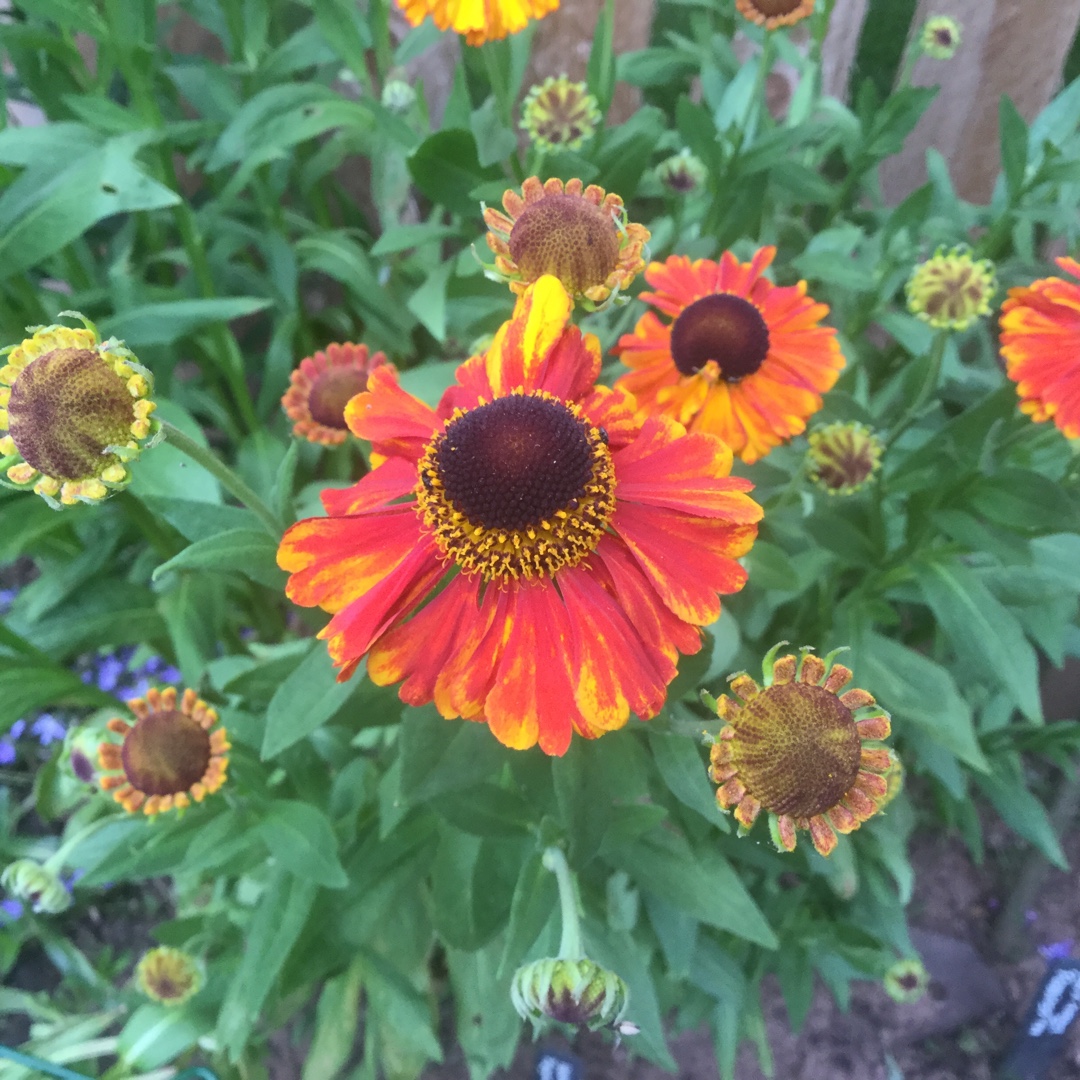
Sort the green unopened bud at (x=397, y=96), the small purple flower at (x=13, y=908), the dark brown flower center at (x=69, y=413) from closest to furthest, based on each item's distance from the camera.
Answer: the dark brown flower center at (x=69, y=413), the green unopened bud at (x=397, y=96), the small purple flower at (x=13, y=908)

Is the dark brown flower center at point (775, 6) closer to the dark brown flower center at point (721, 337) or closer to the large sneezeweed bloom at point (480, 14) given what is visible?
the large sneezeweed bloom at point (480, 14)

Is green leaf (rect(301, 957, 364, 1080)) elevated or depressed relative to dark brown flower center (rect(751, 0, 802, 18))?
depressed

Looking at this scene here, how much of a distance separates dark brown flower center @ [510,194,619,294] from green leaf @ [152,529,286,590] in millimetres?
311

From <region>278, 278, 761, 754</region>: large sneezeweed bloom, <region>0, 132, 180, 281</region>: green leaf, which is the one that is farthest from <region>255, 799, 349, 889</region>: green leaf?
<region>0, 132, 180, 281</region>: green leaf

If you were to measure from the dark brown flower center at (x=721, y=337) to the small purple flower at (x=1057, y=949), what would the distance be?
105cm

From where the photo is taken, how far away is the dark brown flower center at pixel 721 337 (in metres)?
0.84

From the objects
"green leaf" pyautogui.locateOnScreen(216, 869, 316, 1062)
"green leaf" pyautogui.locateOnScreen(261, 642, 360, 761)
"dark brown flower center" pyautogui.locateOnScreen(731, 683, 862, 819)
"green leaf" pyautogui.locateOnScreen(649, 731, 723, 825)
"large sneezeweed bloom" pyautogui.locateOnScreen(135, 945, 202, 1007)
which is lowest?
"large sneezeweed bloom" pyautogui.locateOnScreen(135, 945, 202, 1007)

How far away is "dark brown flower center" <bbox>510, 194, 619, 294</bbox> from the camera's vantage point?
0.65 m

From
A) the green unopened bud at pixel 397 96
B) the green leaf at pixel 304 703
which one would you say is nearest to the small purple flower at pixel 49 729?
the green leaf at pixel 304 703

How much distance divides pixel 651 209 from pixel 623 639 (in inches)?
46.8

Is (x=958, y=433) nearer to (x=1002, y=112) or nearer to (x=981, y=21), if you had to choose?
(x=1002, y=112)

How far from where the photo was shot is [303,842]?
0.87 meters

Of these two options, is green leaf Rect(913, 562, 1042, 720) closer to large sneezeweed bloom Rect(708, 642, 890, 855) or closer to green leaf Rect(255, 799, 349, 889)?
large sneezeweed bloom Rect(708, 642, 890, 855)

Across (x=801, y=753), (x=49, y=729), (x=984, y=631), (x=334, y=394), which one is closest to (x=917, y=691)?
(x=984, y=631)
